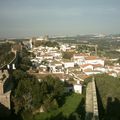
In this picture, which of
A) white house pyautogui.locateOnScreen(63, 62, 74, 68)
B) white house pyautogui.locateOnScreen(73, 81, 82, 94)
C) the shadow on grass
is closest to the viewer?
the shadow on grass

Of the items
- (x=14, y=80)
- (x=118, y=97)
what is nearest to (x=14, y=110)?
(x=14, y=80)

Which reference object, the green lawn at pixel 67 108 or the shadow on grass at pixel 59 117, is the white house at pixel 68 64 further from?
the shadow on grass at pixel 59 117

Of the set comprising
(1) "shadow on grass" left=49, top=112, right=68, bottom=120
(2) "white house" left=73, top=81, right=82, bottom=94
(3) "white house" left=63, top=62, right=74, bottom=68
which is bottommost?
(3) "white house" left=63, top=62, right=74, bottom=68

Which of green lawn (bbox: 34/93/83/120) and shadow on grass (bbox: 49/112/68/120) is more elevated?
shadow on grass (bbox: 49/112/68/120)

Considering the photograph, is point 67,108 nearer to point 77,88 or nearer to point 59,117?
point 59,117

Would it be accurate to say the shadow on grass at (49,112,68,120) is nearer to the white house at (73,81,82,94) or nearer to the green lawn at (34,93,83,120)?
the green lawn at (34,93,83,120)

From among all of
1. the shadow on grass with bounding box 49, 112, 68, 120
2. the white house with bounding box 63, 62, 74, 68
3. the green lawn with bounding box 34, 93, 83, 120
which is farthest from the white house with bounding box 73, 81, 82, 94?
the white house with bounding box 63, 62, 74, 68

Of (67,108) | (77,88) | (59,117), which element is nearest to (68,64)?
(77,88)

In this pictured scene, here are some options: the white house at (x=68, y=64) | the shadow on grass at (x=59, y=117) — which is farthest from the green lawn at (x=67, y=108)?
the white house at (x=68, y=64)
